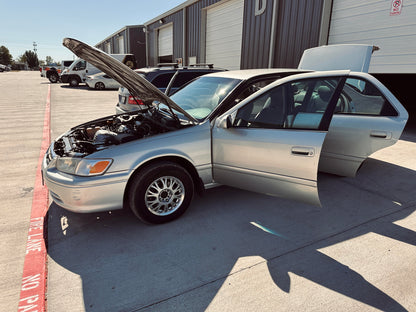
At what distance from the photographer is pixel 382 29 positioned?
24.6ft

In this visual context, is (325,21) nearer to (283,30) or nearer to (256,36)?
(283,30)

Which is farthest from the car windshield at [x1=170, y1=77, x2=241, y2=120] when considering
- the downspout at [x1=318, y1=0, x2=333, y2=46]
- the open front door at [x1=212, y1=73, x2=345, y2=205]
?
the downspout at [x1=318, y1=0, x2=333, y2=46]

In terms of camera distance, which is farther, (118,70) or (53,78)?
(53,78)

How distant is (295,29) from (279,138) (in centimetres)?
868

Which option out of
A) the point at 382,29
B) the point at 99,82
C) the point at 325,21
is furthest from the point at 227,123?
the point at 99,82

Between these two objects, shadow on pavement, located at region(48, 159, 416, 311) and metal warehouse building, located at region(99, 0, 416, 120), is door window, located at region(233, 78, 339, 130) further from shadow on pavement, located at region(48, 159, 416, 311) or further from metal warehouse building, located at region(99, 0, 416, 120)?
metal warehouse building, located at region(99, 0, 416, 120)

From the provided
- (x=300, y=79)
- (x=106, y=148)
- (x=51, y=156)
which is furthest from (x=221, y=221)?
(x=51, y=156)

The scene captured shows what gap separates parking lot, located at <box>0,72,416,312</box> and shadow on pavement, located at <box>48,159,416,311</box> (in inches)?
0.4

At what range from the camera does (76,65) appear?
69.3ft

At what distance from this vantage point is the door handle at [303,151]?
2580mm

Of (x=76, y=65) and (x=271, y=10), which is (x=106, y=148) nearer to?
(x=271, y=10)

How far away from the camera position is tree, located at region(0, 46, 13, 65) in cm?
9469

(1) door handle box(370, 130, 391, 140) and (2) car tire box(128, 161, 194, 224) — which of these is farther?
(1) door handle box(370, 130, 391, 140)

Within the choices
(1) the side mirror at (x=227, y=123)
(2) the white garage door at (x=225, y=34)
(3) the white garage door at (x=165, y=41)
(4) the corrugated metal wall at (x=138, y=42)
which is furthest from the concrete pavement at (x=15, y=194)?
(4) the corrugated metal wall at (x=138, y=42)
